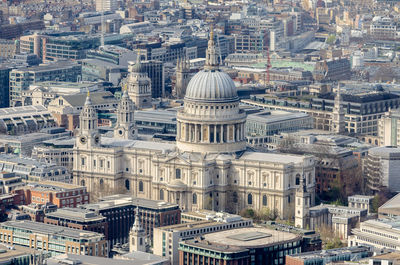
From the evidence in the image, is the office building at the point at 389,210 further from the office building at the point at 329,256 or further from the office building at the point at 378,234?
the office building at the point at 329,256

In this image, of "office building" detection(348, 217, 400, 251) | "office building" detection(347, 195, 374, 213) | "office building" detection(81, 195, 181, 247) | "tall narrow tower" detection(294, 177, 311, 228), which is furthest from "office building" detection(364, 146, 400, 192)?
"office building" detection(81, 195, 181, 247)

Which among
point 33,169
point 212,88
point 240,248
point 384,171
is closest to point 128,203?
point 33,169

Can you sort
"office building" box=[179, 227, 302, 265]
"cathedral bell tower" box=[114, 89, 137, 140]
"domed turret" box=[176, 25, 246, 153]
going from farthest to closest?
"cathedral bell tower" box=[114, 89, 137, 140] < "domed turret" box=[176, 25, 246, 153] < "office building" box=[179, 227, 302, 265]

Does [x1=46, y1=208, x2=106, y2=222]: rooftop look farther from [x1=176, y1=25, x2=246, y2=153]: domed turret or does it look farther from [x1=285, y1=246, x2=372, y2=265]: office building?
[x1=285, y1=246, x2=372, y2=265]: office building

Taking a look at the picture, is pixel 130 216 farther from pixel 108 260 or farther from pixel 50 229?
pixel 108 260

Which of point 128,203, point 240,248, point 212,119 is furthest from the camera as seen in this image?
point 212,119

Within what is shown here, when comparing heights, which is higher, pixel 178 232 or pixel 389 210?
pixel 178 232
